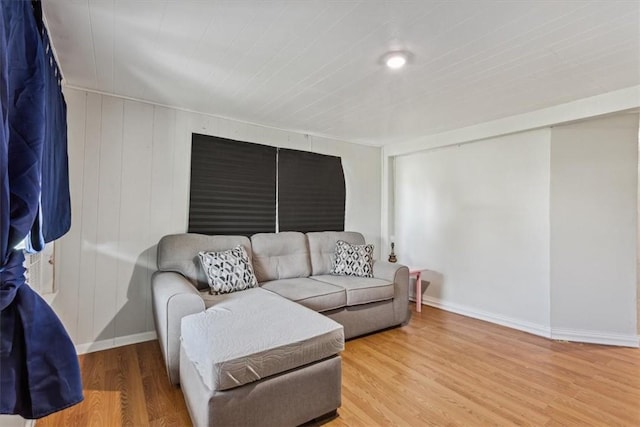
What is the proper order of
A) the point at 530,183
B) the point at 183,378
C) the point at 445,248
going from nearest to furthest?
the point at 183,378
the point at 530,183
the point at 445,248

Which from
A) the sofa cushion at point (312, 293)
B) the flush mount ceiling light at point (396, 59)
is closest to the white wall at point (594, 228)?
the flush mount ceiling light at point (396, 59)

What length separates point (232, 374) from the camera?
1475 millimetres

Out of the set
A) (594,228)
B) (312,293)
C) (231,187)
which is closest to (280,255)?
(312,293)

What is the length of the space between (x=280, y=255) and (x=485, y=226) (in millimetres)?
2444

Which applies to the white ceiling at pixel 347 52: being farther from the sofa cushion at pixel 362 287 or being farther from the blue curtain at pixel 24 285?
the sofa cushion at pixel 362 287

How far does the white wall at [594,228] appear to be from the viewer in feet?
9.37

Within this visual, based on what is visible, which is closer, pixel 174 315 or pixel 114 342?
pixel 174 315

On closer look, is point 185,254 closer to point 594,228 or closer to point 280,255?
point 280,255

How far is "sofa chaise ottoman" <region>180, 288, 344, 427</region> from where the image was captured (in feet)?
4.86

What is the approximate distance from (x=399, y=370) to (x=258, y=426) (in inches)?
49.7

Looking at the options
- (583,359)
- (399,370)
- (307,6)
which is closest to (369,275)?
(399,370)

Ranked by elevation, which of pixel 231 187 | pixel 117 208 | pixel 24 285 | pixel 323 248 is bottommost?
pixel 323 248

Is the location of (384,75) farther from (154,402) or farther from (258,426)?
(154,402)

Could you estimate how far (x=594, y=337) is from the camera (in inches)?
116
